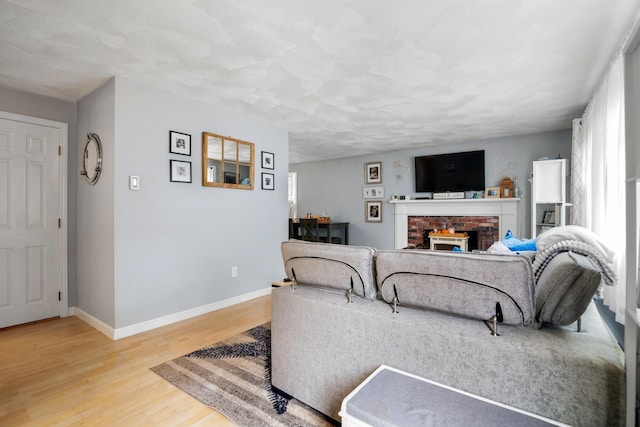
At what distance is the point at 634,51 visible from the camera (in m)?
1.01

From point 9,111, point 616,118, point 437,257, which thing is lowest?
point 437,257

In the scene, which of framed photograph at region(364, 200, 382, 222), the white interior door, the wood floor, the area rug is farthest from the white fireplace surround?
the white interior door

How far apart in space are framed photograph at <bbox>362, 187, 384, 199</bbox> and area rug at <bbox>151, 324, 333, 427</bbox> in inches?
162

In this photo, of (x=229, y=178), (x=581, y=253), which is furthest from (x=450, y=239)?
(x=581, y=253)

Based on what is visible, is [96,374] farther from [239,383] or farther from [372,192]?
[372,192]

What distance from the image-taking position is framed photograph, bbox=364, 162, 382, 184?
618 centimetres

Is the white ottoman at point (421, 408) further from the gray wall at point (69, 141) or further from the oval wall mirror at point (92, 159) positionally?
the gray wall at point (69, 141)

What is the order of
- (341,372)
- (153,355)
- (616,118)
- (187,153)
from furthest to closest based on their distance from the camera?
(187,153) < (153,355) < (616,118) < (341,372)

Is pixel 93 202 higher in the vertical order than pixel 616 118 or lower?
lower

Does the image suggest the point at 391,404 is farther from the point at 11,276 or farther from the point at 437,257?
the point at 11,276

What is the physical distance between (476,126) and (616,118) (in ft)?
6.90

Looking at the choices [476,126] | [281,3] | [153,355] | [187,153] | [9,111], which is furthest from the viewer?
[476,126]

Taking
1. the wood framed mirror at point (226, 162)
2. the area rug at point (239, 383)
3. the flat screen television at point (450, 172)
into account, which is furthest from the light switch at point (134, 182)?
the flat screen television at point (450, 172)

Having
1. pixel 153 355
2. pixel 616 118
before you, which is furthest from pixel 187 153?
pixel 616 118
